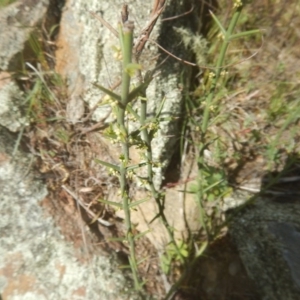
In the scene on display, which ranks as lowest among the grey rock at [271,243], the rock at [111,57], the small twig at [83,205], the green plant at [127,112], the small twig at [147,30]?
the grey rock at [271,243]

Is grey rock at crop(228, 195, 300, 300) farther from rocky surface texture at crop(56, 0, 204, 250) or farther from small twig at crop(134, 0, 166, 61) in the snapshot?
small twig at crop(134, 0, 166, 61)

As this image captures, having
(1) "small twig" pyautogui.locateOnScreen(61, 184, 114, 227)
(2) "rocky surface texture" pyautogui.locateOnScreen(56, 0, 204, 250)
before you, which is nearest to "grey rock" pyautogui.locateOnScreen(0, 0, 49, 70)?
(2) "rocky surface texture" pyautogui.locateOnScreen(56, 0, 204, 250)

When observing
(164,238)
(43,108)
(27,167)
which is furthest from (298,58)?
(27,167)

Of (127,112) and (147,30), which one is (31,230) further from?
(147,30)

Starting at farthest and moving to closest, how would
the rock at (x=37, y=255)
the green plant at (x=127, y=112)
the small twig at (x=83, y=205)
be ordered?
the small twig at (x=83, y=205) < the rock at (x=37, y=255) < the green plant at (x=127, y=112)

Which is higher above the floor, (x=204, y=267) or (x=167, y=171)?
(x=167, y=171)

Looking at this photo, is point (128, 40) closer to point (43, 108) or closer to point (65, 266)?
point (65, 266)

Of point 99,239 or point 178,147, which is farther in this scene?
point 178,147

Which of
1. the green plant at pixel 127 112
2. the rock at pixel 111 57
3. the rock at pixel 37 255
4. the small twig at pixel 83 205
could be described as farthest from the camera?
the small twig at pixel 83 205

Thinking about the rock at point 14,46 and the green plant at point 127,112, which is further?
the rock at point 14,46

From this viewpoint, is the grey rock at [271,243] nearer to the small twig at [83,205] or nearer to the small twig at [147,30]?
the small twig at [83,205]

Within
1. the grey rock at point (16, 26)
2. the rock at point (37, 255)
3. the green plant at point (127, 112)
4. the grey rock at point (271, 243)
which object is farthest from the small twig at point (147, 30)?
the grey rock at point (16, 26)
